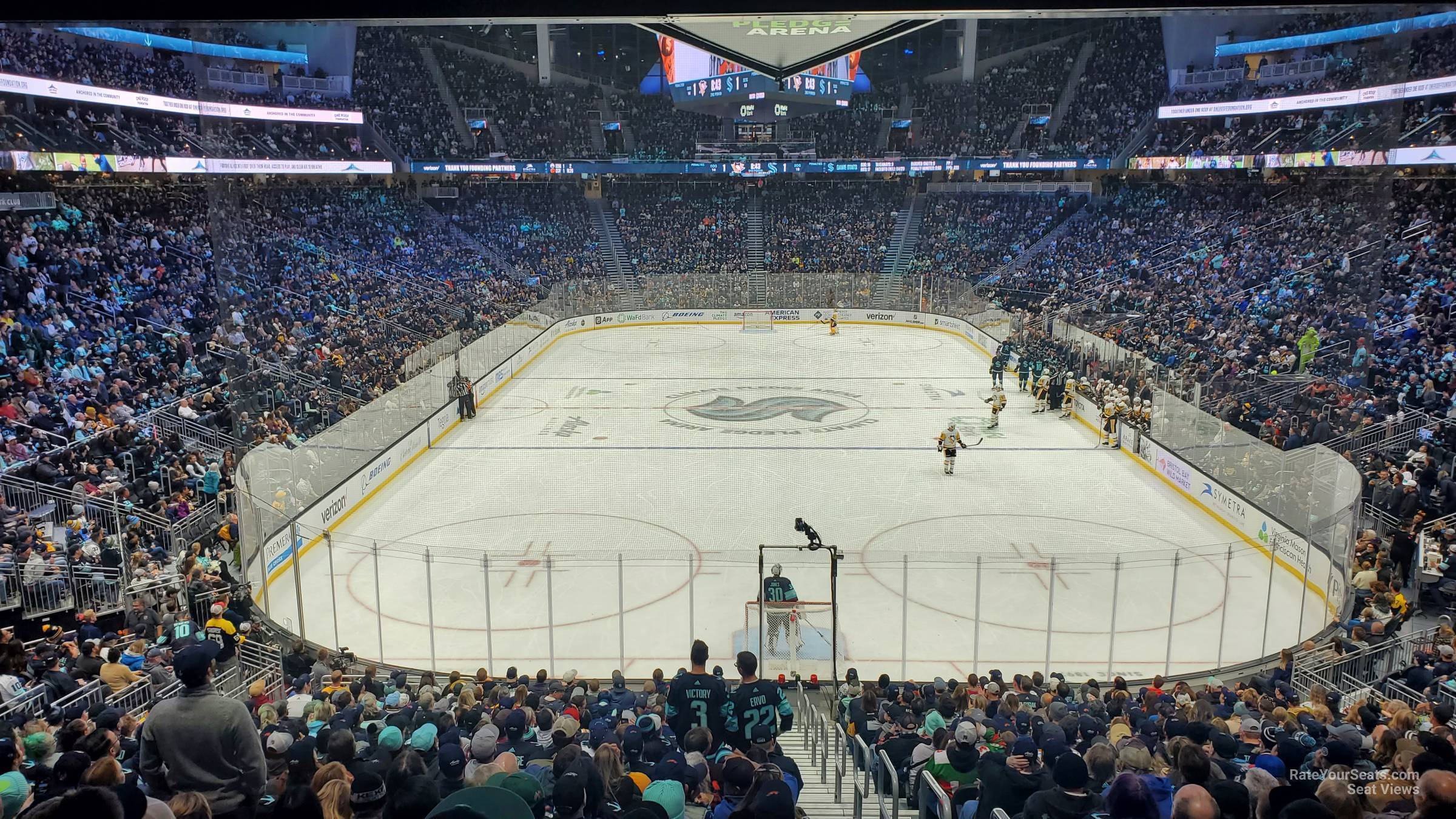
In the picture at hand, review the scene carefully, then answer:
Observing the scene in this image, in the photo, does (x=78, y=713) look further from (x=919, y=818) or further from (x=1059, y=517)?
(x=1059, y=517)

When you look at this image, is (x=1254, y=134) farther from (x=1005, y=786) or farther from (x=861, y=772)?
(x=1005, y=786)

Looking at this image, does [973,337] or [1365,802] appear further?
[973,337]

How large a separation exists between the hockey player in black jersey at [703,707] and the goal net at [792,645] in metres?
4.13

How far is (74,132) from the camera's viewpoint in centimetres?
2508

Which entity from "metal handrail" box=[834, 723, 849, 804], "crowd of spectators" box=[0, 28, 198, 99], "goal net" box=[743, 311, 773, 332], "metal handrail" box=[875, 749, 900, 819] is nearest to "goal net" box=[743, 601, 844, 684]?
"metal handrail" box=[834, 723, 849, 804]

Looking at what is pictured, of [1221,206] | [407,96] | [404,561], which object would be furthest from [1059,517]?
[407,96]

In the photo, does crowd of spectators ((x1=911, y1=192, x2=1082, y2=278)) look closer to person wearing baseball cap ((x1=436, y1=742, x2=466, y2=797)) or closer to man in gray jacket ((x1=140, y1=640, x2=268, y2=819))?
person wearing baseball cap ((x1=436, y1=742, x2=466, y2=797))

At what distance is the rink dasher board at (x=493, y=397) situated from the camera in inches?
476

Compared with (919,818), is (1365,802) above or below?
above

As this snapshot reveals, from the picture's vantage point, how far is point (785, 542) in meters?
15.6

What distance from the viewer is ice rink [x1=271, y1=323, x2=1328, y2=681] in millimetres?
11586

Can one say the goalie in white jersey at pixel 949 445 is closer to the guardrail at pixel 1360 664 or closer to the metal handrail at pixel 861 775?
the guardrail at pixel 1360 664

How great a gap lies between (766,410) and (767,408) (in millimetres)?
228

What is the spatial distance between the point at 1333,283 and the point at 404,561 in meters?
22.0
